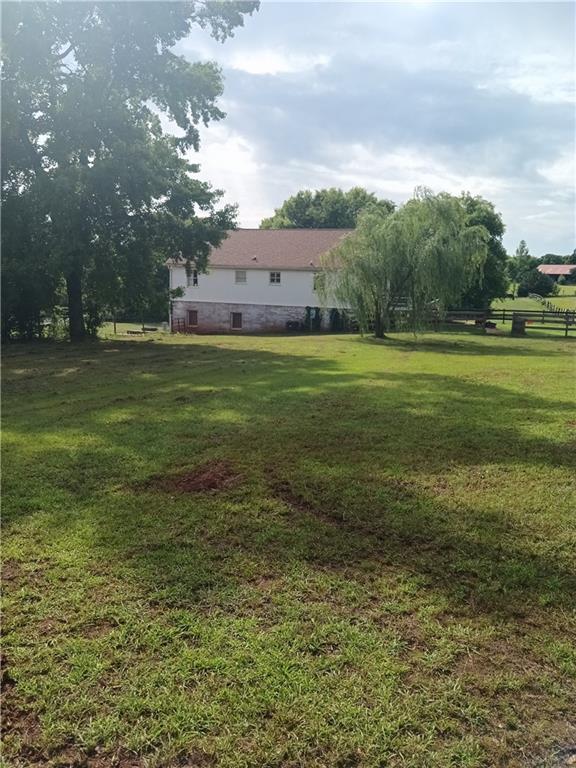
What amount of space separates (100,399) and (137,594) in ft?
21.6

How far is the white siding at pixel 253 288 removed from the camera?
110 feet

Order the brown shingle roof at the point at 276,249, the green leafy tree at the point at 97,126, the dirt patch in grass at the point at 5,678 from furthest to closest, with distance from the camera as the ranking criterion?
the brown shingle roof at the point at 276,249 → the green leafy tree at the point at 97,126 → the dirt patch in grass at the point at 5,678

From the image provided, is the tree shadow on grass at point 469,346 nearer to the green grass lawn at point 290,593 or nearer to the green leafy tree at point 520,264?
the green grass lawn at point 290,593

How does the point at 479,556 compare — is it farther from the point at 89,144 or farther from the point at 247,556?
the point at 89,144

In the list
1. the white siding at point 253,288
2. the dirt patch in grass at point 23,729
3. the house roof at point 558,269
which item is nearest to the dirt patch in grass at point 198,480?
the dirt patch in grass at point 23,729

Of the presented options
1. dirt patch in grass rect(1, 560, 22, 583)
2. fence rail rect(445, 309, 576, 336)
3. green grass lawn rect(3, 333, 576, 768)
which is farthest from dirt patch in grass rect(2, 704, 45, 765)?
fence rail rect(445, 309, 576, 336)

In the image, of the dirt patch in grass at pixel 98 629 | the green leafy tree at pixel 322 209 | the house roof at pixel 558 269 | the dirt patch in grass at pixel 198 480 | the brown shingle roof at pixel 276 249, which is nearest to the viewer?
the dirt patch in grass at pixel 98 629

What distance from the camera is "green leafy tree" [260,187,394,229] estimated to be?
57281mm

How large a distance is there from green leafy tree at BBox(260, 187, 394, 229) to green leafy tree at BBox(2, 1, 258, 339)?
3599 cm

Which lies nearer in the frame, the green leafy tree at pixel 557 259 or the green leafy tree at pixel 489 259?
the green leafy tree at pixel 489 259

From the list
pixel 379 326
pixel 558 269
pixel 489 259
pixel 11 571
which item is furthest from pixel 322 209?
pixel 11 571

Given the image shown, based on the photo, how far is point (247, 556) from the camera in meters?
3.70

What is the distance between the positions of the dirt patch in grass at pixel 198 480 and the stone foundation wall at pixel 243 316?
92.0ft

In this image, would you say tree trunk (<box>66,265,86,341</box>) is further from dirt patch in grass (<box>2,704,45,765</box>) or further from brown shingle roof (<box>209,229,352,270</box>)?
dirt patch in grass (<box>2,704,45,765</box>)
